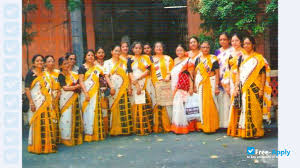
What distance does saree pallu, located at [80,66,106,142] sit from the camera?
578cm

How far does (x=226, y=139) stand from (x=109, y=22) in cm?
485

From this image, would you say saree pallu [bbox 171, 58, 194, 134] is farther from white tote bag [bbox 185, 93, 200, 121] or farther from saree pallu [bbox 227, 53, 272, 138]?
saree pallu [bbox 227, 53, 272, 138]

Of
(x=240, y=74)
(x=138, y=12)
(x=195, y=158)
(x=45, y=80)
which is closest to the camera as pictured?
(x=195, y=158)

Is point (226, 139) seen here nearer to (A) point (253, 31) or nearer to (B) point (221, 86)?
(B) point (221, 86)

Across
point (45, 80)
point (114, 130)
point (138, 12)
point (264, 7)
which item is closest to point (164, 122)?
point (114, 130)

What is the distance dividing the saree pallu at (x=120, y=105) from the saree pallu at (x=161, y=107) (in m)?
0.50

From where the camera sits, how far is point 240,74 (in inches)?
219

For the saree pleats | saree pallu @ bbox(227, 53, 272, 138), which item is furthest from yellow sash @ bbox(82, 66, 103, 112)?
saree pallu @ bbox(227, 53, 272, 138)

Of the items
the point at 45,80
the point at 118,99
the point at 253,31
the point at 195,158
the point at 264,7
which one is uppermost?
the point at 264,7

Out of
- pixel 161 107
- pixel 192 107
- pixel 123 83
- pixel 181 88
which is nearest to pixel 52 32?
pixel 123 83

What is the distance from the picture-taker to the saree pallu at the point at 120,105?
20.0ft

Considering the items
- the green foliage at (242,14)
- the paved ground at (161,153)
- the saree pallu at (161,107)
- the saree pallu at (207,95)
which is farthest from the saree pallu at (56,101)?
the green foliage at (242,14)

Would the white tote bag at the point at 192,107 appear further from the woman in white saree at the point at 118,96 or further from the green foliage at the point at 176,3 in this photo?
the green foliage at the point at 176,3

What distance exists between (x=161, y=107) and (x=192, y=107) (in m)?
0.58
